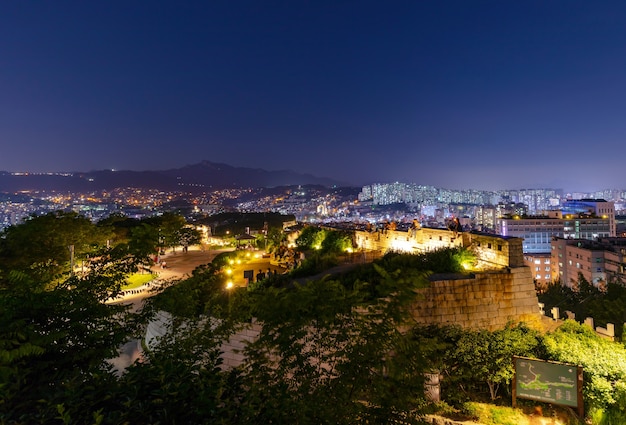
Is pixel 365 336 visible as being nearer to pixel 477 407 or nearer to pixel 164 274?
pixel 477 407

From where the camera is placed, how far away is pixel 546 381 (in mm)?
8055

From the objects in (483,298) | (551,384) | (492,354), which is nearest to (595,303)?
(483,298)

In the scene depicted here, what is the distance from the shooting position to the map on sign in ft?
25.7

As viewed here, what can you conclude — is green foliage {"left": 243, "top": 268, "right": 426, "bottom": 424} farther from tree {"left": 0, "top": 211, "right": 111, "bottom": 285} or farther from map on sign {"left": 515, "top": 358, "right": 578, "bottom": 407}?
tree {"left": 0, "top": 211, "right": 111, "bottom": 285}

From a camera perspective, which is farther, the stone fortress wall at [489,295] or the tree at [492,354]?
the stone fortress wall at [489,295]

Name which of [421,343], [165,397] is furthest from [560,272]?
[165,397]

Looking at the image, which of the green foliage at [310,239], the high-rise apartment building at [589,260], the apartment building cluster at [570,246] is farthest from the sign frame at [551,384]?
the high-rise apartment building at [589,260]

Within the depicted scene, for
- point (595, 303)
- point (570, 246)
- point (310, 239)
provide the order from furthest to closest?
point (570, 246), point (310, 239), point (595, 303)

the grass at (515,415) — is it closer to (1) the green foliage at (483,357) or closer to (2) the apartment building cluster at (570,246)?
(1) the green foliage at (483,357)

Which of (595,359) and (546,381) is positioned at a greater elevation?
(595,359)

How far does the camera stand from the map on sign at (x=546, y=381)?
7.82 m

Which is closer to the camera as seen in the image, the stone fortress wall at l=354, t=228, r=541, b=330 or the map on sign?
the map on sign

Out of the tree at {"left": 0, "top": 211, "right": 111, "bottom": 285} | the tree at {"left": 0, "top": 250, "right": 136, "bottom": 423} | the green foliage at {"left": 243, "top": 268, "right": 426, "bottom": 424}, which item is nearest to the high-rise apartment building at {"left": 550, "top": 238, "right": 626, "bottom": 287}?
the green foliage at {"left": 243, "top": 268, "right": 426, "bottom": 424}

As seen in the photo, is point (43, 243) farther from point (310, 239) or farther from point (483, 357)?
point (483, 357)
